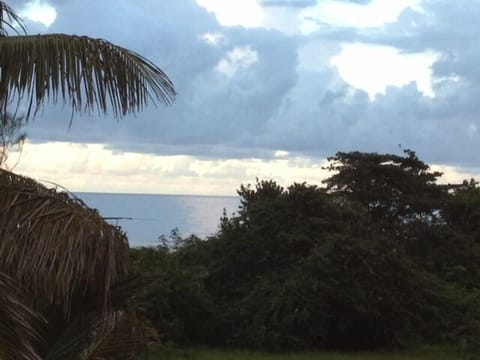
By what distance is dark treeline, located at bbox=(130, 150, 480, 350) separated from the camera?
15.0 m

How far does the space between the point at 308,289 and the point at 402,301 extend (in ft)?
5.86

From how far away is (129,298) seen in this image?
658 cm

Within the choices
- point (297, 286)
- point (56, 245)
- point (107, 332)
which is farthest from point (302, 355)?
point (56, 245)

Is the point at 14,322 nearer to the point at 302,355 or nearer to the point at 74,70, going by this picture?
the point at 74,70

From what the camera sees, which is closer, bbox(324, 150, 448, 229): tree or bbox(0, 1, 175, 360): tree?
bbox(0, 1, 175, 360): tree

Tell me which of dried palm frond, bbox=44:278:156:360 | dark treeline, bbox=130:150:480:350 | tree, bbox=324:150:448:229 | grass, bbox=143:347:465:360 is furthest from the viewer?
tree, bbox=324:150:448:229

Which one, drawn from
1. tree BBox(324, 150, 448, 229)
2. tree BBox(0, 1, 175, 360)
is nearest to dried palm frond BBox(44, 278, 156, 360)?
tree BBox(0, 1, 175, 360)

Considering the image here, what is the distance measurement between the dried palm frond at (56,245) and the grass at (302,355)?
8063 mm

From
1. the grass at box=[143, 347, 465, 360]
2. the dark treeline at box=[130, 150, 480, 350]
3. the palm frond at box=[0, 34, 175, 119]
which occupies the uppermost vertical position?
the palm frond at box=[0, 34, 175, 119]

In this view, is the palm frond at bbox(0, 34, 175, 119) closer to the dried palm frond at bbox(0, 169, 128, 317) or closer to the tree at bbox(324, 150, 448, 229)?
the dried palm frond at bbox(0, 169, 128, 317)

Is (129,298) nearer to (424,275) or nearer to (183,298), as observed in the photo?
(183,298)

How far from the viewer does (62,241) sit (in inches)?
209

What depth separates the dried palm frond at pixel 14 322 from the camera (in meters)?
5.28

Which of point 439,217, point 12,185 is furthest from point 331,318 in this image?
point 12,185
